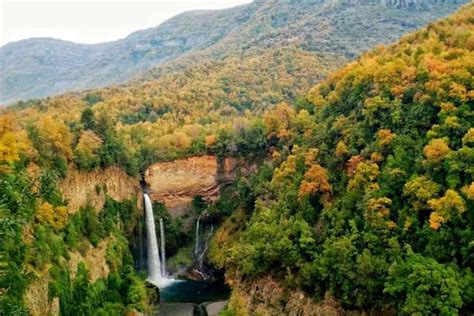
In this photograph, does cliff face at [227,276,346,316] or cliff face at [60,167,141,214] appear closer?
cliff face at [227,276,346,316]

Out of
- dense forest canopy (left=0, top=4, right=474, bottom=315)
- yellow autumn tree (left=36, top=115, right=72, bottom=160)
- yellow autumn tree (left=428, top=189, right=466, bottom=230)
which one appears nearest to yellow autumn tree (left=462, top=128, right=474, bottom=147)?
dense forest canopy (left=0, top=4, right=474, bottom=315)

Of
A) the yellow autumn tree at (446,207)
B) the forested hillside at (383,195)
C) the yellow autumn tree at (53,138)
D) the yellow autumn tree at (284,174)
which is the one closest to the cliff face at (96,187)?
the yellow autumn tree at (53,138)

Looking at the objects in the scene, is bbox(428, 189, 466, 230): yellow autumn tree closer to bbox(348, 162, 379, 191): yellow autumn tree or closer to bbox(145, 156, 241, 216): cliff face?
bbox(348, 162, 379, 191): yellow autumn tree

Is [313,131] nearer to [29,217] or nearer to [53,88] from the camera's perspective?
[29,217]

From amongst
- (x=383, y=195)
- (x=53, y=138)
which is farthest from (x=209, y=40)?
(x=383, y=195)

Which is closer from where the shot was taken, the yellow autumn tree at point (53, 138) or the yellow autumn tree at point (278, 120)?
the yellow autumn tree at point (53, 138)

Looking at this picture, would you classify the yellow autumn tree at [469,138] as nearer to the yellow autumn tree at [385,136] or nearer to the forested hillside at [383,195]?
the forested hillside at [383,195]

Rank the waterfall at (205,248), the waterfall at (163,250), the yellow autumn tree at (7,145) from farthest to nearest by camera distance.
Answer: the waterfall at (205,248) < the waterfall at (163,250) < the yellow autumn tree at (7,145)

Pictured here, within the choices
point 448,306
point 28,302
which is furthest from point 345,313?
point 28,302
